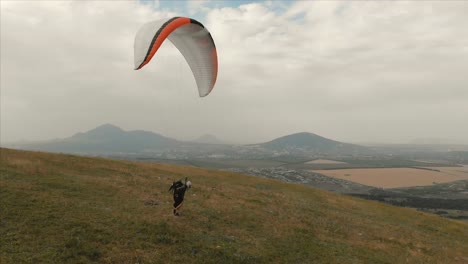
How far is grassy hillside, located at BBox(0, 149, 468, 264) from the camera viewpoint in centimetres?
1570

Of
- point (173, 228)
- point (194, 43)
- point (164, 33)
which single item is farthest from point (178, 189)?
point (164, 33)

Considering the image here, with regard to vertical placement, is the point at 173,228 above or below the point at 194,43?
below

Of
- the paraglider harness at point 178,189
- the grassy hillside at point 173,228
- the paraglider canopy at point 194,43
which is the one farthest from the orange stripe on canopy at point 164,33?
the grassy hillside at point 173,228

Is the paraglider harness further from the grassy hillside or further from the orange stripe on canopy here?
the orange stripe on canopy

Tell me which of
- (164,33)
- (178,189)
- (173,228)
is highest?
(164,33)

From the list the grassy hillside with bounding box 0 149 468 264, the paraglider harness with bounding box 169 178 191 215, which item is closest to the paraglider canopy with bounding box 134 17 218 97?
the paraglider harness with bounding box 169 178 191 215

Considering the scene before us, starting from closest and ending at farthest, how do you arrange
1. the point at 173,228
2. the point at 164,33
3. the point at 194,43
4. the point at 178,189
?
the point at 164,33 → the point at 173,228 → the point at 178,189 → the point at 194,43

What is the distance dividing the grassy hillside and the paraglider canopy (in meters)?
9.09

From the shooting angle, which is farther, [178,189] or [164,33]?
[178,189]

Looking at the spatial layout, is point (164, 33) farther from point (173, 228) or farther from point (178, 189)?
point (173, 228)

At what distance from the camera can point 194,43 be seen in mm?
20328

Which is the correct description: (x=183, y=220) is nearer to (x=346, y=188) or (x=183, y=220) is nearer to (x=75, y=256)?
(x=75, y=256)

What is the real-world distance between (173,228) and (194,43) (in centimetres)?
1152

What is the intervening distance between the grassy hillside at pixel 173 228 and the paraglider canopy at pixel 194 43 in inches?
358
